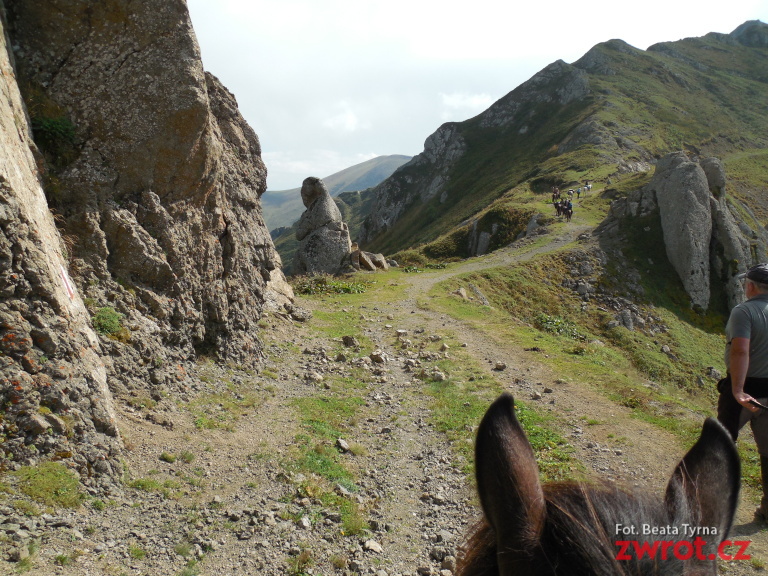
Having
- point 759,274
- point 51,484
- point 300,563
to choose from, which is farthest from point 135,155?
point 759,274

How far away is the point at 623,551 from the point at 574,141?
76.9 m

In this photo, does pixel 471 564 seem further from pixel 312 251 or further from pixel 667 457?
pixel 312 251

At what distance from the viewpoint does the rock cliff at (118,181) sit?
6379 millimetres

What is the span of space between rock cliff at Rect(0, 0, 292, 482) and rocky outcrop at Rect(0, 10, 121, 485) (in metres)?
0.04

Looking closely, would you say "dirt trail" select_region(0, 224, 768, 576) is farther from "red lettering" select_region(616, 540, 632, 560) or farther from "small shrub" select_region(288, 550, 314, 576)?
"red lettering" select_region(616, 540, 632, 560)

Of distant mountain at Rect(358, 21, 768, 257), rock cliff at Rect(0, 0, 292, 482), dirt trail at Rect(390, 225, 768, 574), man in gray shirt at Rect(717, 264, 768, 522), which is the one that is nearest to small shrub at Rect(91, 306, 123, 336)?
rock cliff at Rect(0, 0, 292, 482)

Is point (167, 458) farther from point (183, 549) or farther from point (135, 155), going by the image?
point (135, 155)

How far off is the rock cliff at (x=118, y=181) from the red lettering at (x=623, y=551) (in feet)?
19.7

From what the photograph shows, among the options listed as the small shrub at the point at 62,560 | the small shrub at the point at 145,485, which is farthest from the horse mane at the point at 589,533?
the small shrub at the point at 145,485

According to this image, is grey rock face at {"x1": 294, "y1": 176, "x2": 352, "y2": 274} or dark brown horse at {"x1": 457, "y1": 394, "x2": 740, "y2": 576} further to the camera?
grey rock face at {"x1": 294, "y1": 176, "x2": 352, "y2": 274}

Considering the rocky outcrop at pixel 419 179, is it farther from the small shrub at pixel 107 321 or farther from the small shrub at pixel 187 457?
the small shrub at pixel 187 457

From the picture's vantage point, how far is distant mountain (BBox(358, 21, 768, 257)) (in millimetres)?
56500

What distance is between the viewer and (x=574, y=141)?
6869 centimetres

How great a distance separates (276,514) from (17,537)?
8.89ft
